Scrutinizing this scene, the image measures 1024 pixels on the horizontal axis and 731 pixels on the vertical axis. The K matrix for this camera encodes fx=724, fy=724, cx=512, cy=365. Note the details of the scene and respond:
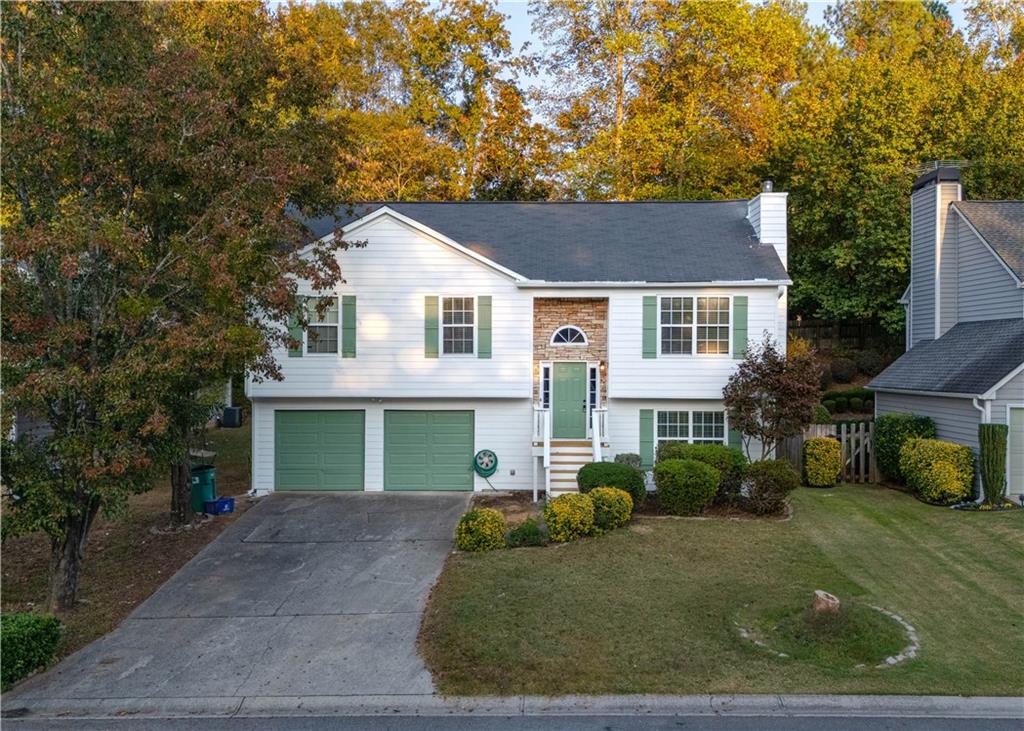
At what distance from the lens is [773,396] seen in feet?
49.9

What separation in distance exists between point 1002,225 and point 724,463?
34.8 ft

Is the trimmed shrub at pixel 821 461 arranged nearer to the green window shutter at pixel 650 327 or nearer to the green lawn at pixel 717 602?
the green lawn at pixel 717 602

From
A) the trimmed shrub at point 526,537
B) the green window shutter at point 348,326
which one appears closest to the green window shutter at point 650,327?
the trimmed shrub at point 526,537

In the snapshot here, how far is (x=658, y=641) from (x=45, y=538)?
1123cm

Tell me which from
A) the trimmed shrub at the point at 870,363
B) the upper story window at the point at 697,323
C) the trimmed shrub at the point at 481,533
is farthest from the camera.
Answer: the trimmed shrub at the point at 870,363

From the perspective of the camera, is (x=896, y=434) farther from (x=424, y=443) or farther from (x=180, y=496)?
(x=180, y=496)

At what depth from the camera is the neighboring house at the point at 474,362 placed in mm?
16328

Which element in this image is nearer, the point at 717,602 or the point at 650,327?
the point at 717,602

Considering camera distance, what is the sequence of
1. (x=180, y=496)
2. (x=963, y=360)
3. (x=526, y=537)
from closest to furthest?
(x=526, y=537)
(x=180, y=496)
(x=963, y=360)

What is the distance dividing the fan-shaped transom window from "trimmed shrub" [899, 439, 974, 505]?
7693 mm

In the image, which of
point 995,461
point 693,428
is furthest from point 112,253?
point 995,461

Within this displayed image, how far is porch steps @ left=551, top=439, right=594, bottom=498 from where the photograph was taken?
15680 millimetres

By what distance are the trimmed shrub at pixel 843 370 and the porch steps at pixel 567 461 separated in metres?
16.8

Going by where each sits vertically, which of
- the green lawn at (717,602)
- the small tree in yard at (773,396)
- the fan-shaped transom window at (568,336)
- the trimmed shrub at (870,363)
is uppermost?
the fan-shaped transom window at (568,336)
